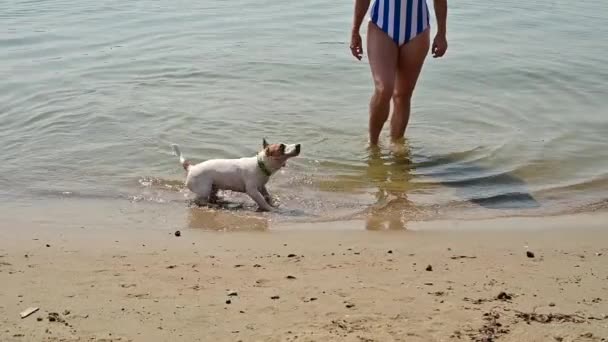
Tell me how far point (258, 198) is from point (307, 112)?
8.65 ft

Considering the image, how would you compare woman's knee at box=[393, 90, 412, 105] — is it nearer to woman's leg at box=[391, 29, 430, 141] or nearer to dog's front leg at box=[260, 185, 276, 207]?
woman's leg at box=[391, 29, 430, 141]

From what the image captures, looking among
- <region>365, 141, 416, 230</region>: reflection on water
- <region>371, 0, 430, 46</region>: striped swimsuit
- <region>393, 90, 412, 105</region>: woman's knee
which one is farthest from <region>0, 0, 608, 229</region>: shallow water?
<region>371, 0, 430, 46</region>: striped swimsuit

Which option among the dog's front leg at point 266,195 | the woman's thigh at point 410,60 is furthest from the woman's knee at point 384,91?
the dog's front leg at point 266,195

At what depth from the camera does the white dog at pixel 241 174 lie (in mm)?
5906

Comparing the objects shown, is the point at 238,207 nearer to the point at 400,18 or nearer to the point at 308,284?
the point at 400,18

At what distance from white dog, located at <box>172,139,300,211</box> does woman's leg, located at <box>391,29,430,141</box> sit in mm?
1345

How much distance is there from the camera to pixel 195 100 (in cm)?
874

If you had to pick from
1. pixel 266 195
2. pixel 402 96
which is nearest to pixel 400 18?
pixel 402 96

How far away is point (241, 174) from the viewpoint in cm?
Answer: 595

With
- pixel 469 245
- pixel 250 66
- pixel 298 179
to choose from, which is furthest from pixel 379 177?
pixel 250 66

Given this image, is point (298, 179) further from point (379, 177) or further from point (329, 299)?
point (329, 299)

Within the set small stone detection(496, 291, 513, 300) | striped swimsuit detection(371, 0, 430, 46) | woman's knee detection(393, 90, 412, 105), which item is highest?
striped swimsuit detection(371, 0, 430, 46)

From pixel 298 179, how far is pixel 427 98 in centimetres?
284

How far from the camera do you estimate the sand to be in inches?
139
